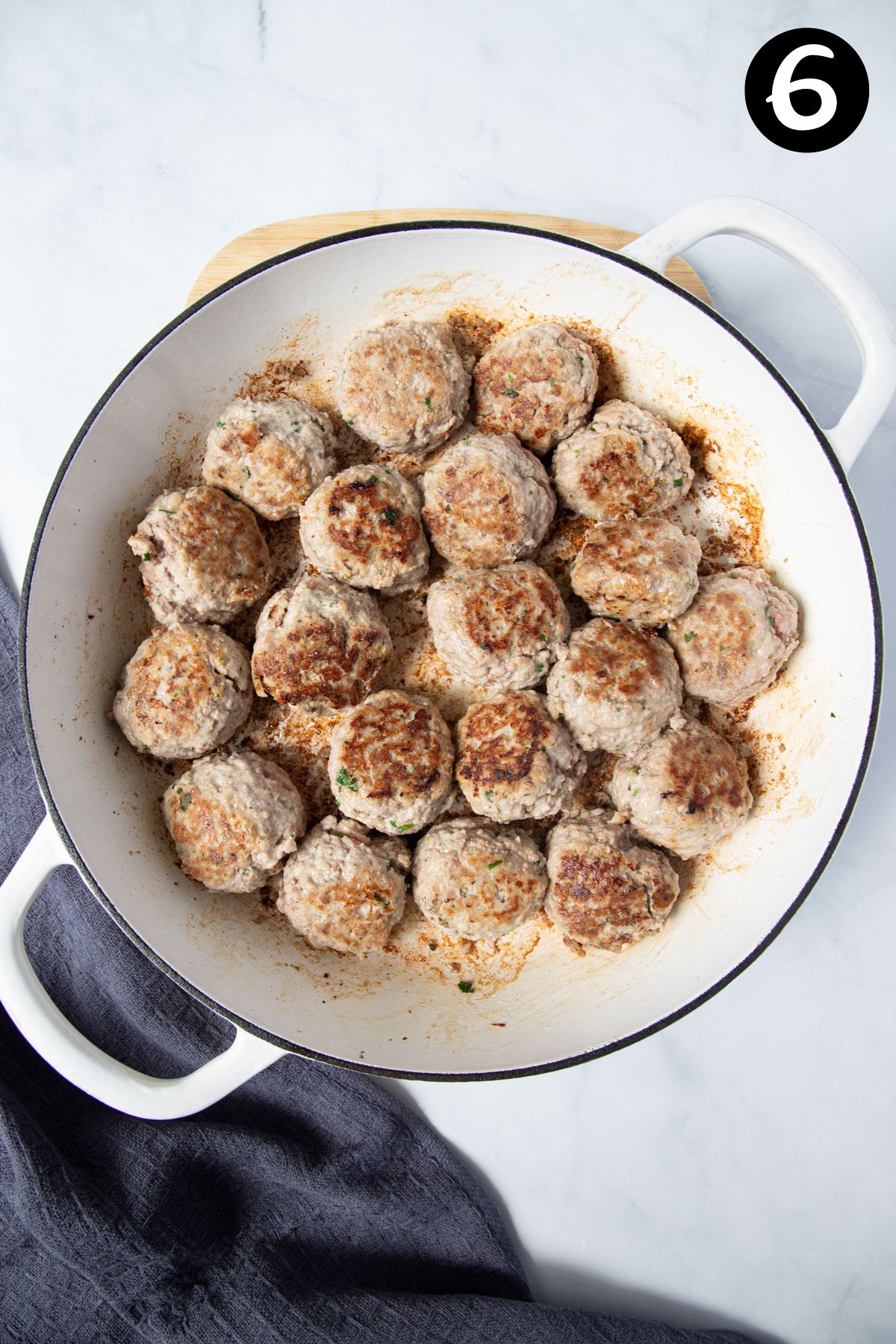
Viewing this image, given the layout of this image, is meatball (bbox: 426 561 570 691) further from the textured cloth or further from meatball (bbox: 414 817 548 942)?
the textured cloth

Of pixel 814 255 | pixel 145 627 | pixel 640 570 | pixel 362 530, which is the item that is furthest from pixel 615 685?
pixel 145 627

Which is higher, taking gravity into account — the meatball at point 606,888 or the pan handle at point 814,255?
the pan handle at point 814,255

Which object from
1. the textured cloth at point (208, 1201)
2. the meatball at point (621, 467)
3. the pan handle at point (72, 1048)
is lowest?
the textured cloth at point (208, 1201)

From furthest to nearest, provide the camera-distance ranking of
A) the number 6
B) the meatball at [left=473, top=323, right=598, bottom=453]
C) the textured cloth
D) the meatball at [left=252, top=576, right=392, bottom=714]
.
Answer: the number 6
the textured cloth
the meatball at [left=473, top=323, right=598, bottom=453]
the meatball at [left=252, top=576, right=392, bottom=714]

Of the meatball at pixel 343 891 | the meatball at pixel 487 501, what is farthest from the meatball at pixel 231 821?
the meatball at pixel 487 501

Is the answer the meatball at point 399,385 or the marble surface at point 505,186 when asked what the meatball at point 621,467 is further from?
the marble surface at point 505,186

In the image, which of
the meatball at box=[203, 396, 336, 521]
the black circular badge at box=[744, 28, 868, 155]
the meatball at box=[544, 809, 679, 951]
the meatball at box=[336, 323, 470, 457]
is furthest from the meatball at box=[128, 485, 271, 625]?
the black circular badge at box=[744, 28, 868, 155]
